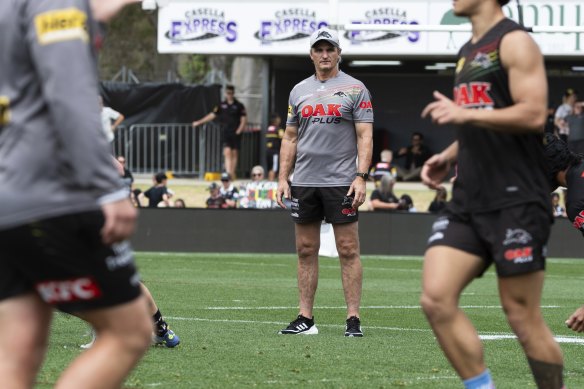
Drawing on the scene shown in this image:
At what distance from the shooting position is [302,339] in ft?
31.0

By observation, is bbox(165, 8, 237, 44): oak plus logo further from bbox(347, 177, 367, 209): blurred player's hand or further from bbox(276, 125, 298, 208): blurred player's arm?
bbox(347, 177, 367, 209): blurred player's hand

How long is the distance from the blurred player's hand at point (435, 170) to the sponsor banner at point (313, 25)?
23.3m

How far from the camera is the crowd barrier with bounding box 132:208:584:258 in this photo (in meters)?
22.0

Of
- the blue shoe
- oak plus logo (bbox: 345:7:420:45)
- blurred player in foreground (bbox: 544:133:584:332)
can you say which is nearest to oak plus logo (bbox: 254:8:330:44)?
oak plus logo (bbox: 345:7:420:45)

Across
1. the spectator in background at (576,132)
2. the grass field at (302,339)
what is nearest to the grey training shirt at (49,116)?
the grass field at (302,339)

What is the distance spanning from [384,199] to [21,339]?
19.5m

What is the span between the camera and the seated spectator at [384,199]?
2359 centimetres

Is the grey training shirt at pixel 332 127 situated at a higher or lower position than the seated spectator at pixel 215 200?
higher

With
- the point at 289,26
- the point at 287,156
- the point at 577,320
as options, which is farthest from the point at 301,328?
the point at 289,26

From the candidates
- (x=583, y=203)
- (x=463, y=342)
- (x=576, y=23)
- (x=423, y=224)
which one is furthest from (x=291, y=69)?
(x=463, y=342)

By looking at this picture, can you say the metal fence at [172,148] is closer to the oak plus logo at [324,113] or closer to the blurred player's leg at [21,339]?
the oak plus logo at [324,113]

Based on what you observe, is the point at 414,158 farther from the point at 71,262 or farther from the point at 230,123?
the point at 71,262

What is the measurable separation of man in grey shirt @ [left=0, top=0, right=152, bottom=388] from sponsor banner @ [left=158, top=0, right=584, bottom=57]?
82.7ft

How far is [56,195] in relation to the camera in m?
4.41
